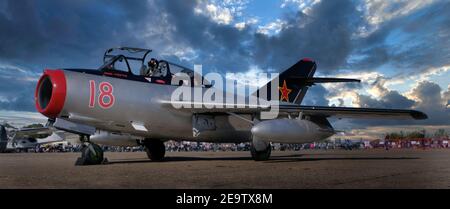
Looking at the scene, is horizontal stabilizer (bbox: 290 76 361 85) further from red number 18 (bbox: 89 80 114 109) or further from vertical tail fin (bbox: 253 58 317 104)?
red number 18 (bbox: 89 80 114 109)

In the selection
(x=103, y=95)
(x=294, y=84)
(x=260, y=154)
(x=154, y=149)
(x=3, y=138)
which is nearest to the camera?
(x=103, y=95)

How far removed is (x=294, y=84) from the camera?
20.6 meters

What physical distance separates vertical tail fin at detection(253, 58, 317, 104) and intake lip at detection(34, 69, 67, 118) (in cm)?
1071

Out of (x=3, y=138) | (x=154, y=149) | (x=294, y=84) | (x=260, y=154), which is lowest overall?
(x=260, y=154)

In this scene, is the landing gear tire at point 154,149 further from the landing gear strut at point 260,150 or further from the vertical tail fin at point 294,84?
the vertical tail fin at point 294,84

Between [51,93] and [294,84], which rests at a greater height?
[294,84]

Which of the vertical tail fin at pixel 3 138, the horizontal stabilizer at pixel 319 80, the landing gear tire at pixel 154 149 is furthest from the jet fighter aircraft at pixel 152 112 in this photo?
the vertical tail fin at pixel 3 138

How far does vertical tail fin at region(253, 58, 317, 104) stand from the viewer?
20359 millimetres

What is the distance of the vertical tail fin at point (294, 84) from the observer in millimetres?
20359

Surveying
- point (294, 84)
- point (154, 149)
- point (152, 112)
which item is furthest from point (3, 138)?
point (152, 112)

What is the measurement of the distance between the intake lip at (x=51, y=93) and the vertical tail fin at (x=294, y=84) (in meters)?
10.7

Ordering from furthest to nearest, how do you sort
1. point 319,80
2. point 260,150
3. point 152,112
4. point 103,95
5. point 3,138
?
point 3,138 → point 319,80 → point 260,150 → point 152,112 → point 103,95

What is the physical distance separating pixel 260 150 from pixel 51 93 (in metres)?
7.90

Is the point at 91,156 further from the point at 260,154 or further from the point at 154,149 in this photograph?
the point at 260,154
